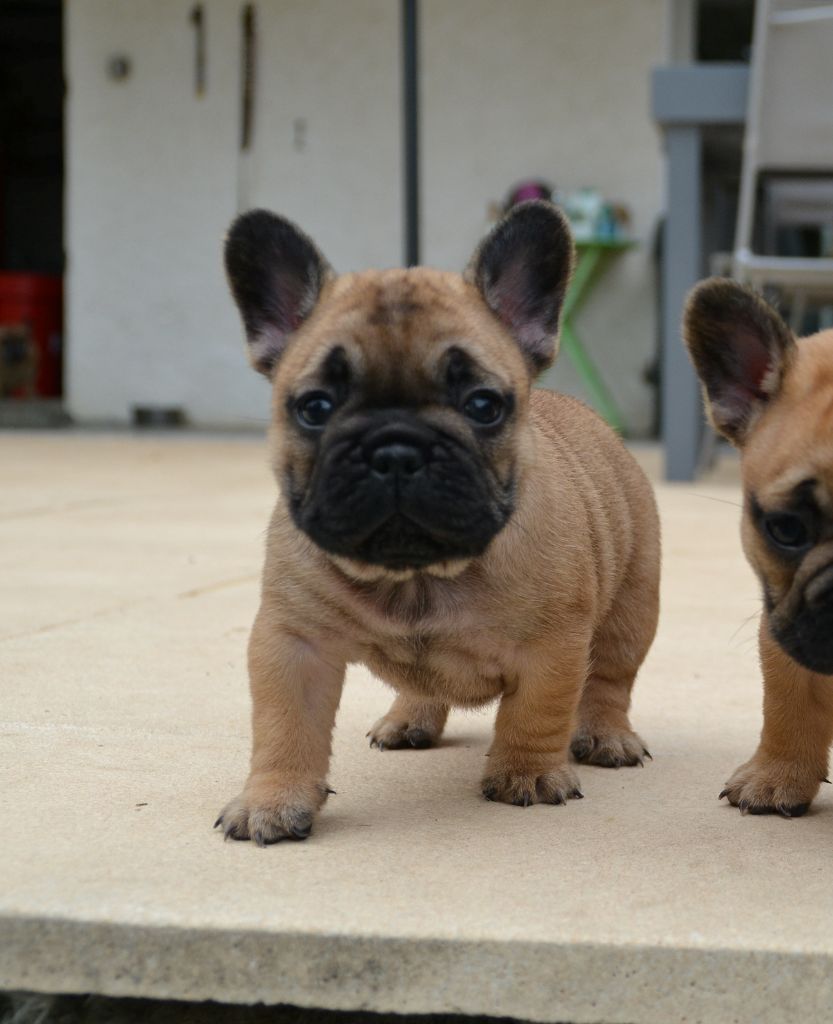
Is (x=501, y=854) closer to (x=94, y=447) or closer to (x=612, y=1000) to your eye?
(x=612, y=1000)

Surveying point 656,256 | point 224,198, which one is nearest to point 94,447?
point 224,198

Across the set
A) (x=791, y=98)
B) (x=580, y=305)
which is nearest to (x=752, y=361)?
(x=791, y=98)

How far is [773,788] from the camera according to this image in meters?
2.55

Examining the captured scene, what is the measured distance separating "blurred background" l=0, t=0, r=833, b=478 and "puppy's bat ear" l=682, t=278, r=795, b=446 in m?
8.60

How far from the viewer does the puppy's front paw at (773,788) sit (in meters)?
2.54

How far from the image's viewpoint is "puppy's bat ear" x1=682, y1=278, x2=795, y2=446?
2.70 metres

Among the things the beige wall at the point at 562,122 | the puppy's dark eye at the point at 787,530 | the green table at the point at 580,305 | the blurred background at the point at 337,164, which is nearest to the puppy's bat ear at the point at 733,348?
the puppy's dark eye at the point at 787,530

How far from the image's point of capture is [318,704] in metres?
2.48

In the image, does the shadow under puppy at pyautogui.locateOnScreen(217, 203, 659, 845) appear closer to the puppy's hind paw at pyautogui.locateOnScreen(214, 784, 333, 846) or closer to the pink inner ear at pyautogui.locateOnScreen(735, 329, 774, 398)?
the puppy's hind paw at pyautogui.locateOnScreen(214, 784, 333, 846)

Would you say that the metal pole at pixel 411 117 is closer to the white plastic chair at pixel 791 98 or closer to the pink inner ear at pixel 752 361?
the white plastic chair at pixel 791 98

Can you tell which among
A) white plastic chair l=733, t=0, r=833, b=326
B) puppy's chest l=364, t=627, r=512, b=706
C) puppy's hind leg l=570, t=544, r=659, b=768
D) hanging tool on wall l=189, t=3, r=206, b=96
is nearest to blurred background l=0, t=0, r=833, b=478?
hanging tool on wall l=189, t=3, r=206, b=96

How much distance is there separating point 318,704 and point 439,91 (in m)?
10.7

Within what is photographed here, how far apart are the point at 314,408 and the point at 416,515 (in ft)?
0.98

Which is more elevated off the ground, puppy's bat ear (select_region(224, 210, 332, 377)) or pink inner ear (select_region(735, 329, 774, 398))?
puppy's bat ear (select_region(224, 210, 332, 377))
